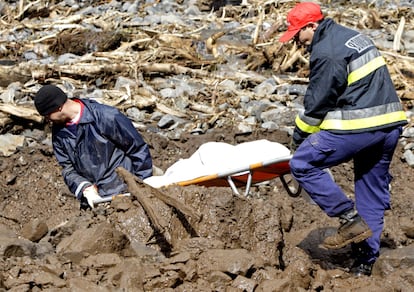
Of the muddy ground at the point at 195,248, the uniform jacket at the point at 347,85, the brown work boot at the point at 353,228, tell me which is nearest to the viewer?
the muddy ground at the point at 195,248

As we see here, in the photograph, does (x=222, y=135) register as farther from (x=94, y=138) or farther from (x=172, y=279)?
(x=172, y=279)

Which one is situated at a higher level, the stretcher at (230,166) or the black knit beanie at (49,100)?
the black knit beanie at (49,100)

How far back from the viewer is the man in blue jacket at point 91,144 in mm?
6324

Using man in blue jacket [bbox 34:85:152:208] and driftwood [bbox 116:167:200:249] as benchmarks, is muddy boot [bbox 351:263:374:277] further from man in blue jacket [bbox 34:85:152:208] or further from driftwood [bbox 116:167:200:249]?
man in blue jacket [bbox 34:85:152:208]

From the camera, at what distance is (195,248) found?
18.2 ft

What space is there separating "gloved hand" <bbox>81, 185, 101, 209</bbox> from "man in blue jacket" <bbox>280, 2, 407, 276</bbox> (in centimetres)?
192

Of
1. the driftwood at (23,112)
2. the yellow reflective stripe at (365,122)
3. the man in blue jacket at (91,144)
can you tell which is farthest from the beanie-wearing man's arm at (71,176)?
the driftwood at (23,112)

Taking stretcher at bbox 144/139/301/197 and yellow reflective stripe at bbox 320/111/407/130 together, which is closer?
yellow reflective stripe at bbox 320/111/407/130

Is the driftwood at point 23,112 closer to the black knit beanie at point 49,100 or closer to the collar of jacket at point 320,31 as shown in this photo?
the black knit beanie at point 49,100

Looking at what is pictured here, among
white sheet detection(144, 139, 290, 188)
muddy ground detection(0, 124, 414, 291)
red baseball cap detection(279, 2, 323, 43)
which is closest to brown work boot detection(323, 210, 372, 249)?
muddy ground detection(0, 124, 414, 291)

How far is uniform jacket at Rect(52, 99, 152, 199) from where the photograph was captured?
644 cm

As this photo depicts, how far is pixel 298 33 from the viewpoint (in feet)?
17.7

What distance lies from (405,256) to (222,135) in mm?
3868

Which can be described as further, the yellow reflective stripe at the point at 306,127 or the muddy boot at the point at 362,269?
the muddy boot at the point at 362,269
